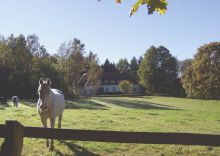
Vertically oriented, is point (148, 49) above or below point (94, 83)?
above

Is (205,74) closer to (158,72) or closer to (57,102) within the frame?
(158,72)

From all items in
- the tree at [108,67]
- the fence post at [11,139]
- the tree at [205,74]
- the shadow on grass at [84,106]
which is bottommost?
the shadow on grass at [84,106]

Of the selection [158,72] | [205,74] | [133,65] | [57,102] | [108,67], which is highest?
[133,65]

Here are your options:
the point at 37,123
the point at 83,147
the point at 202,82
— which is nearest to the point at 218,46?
the point at 202,82

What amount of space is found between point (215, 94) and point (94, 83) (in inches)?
1243

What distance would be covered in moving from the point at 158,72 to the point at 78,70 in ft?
114

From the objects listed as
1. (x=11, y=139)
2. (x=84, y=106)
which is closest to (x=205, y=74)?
(x=84, y=106)

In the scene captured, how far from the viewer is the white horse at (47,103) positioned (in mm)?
11961

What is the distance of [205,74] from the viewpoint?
75500mm

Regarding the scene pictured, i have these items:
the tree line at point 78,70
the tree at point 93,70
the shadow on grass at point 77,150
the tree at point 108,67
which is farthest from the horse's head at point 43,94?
the tree at point 108,67

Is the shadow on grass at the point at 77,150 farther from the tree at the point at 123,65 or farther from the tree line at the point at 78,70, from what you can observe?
the tree at the point at 123,65

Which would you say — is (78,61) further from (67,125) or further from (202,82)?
(67,125)

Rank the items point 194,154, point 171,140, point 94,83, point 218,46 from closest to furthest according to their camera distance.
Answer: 1. point 171,140
2. point 194,154
3. point 218,46
4. point 94,83

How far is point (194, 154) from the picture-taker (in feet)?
39.9
